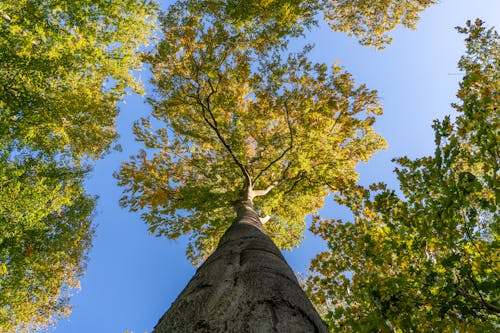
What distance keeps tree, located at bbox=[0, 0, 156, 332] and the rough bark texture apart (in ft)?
31.8

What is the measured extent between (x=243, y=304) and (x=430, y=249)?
4267mm

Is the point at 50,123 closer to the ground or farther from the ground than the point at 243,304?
farther from the ground

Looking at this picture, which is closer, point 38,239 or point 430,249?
point 430,249

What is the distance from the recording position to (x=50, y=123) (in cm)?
1195

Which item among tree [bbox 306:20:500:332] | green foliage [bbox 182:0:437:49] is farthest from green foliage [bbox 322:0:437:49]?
tree [bbox 306:20:500:332]

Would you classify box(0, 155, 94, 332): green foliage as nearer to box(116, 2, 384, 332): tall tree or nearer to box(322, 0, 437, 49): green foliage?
box(116, 2, 384, 332): tall tree

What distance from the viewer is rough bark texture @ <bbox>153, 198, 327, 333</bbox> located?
141 cm

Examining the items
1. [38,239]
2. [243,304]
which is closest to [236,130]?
[243,304]

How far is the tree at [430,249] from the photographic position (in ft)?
11.9

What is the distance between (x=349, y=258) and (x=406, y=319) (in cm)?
122

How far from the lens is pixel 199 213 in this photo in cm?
1167

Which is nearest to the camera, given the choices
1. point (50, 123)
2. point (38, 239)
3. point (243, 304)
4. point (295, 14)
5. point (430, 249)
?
point (243, 304)

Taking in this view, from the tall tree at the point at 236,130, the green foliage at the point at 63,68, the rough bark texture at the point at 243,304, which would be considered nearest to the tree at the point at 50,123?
the green foliage at the point at 63,68

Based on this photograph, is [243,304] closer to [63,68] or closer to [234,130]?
[234,130]
